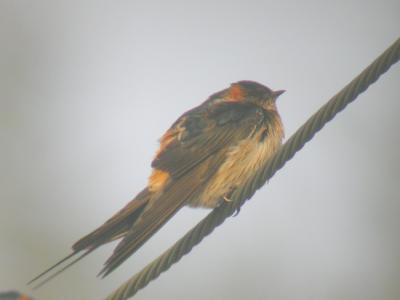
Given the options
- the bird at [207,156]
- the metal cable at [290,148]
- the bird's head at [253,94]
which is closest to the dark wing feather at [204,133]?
the bird at [207,156]

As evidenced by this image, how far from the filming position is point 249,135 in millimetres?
3779

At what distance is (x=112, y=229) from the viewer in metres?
3.24

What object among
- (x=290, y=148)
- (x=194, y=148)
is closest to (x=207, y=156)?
(x=194, y=148)

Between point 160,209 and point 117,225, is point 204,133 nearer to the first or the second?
point 160,209

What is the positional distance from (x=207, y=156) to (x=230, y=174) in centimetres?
13

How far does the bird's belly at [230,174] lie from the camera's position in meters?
3.70

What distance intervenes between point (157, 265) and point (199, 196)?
3.08 feet

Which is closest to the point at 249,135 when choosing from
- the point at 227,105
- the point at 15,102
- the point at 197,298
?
the point at 227,105

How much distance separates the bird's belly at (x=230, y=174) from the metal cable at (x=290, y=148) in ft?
2.11

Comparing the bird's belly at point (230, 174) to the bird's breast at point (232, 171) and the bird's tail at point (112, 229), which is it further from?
the bird's tail at point (112, 229)

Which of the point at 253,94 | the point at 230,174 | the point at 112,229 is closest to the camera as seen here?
the point at 112,229

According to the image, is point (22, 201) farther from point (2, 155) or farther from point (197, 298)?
point (197, 298)

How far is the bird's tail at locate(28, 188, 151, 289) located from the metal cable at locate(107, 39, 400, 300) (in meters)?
0.25

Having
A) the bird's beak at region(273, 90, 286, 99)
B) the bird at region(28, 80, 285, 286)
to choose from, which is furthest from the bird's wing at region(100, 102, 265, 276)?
the bird's beak at region(273, 90, 286, 99)
